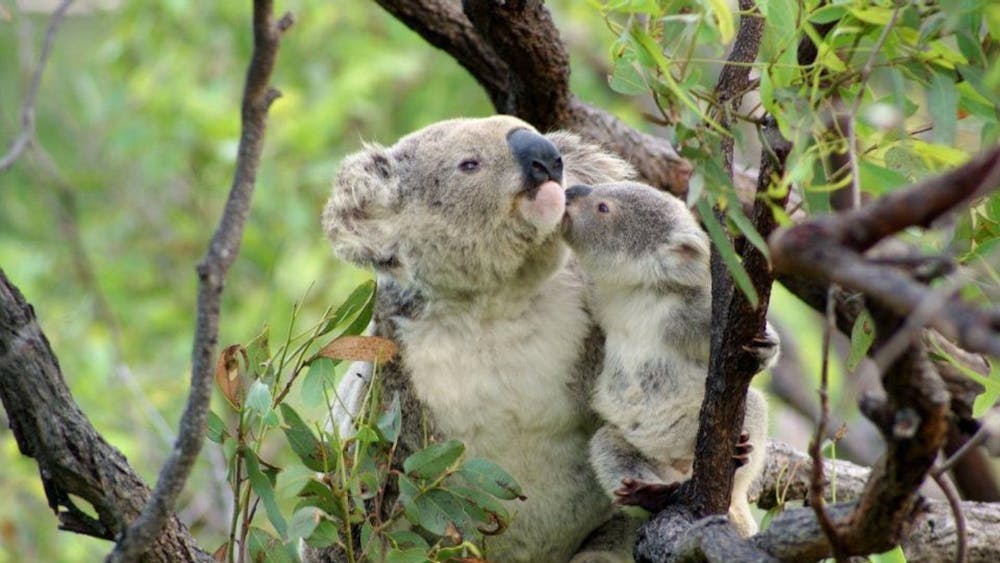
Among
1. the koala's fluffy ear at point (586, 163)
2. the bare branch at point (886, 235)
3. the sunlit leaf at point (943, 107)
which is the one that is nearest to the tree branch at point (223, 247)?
the bare branch at point (886, 235)

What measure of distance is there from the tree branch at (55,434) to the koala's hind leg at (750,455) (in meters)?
1.21

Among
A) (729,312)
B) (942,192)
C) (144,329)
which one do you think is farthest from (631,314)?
(144,329)

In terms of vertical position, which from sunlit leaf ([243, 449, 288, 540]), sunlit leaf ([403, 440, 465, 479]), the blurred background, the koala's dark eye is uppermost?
the blurred background

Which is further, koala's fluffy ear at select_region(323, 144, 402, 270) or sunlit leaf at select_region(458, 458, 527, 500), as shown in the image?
koala's fluffy ear at select_region(323, 144, 402, 270)

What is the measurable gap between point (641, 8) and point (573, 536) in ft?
4.88

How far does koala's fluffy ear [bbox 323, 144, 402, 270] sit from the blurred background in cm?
229

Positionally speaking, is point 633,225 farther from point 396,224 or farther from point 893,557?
point 893,557

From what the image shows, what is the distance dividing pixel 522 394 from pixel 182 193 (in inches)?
198

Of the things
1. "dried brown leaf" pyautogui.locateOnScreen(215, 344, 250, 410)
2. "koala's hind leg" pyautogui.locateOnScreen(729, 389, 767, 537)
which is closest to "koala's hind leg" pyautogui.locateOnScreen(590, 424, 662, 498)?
"koala's hind leg" pyautogui.locateOnScreen(729, 389, 767, 537)

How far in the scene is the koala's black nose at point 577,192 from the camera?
3014mm

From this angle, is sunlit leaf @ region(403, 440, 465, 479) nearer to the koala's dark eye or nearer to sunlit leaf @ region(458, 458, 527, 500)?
sunlit leaf @ region(458, 458, 527, 500)

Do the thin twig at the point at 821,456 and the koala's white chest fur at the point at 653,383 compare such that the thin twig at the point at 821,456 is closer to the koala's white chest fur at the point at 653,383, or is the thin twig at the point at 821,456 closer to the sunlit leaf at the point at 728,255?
the sunlit leaf at the point at 728,255

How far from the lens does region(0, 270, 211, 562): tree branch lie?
2.34m

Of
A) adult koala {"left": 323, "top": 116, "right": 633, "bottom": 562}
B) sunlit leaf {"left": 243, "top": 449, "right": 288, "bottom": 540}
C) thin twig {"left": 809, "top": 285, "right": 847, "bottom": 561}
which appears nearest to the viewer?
thin twig {"left": 809, "top": 285, "right": 847, "bottom": 561}
